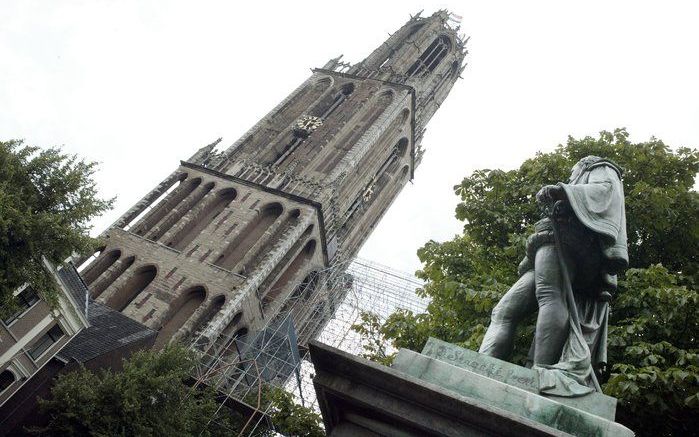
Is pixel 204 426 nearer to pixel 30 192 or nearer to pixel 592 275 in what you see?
pixel 30 192

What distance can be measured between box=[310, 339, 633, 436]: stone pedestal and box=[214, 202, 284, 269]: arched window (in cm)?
2771

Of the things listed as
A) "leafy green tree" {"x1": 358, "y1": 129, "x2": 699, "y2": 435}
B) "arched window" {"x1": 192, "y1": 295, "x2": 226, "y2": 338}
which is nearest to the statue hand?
"leafy green tree" {"x1": 358, "y1": 129, "x2": 699, "y2": 435}

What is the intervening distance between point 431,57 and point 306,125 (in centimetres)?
1476

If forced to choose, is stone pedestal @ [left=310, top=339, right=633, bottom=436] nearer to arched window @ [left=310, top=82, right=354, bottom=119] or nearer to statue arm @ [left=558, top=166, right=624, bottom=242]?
statue arm @ [left=558, top=166, right=624, bottom=242]

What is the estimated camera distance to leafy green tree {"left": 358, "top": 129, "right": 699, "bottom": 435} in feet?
21.7

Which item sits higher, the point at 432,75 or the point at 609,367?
the point at 432,75

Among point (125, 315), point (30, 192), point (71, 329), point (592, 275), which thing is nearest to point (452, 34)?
point (125, 315)

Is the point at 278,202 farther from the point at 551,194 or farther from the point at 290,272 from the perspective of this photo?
the point at 551,194

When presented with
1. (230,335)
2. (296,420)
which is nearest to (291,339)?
(230,335)

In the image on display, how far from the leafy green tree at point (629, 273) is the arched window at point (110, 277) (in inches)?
873

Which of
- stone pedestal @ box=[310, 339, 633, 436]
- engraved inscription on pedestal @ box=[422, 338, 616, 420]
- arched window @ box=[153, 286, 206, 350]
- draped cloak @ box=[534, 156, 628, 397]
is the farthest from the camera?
arched window @ box=[153, 286, 206, 350]

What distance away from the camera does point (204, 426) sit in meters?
18.9

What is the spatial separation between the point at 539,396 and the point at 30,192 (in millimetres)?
11864

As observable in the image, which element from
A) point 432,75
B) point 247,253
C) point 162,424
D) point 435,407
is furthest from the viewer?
point 432,75
